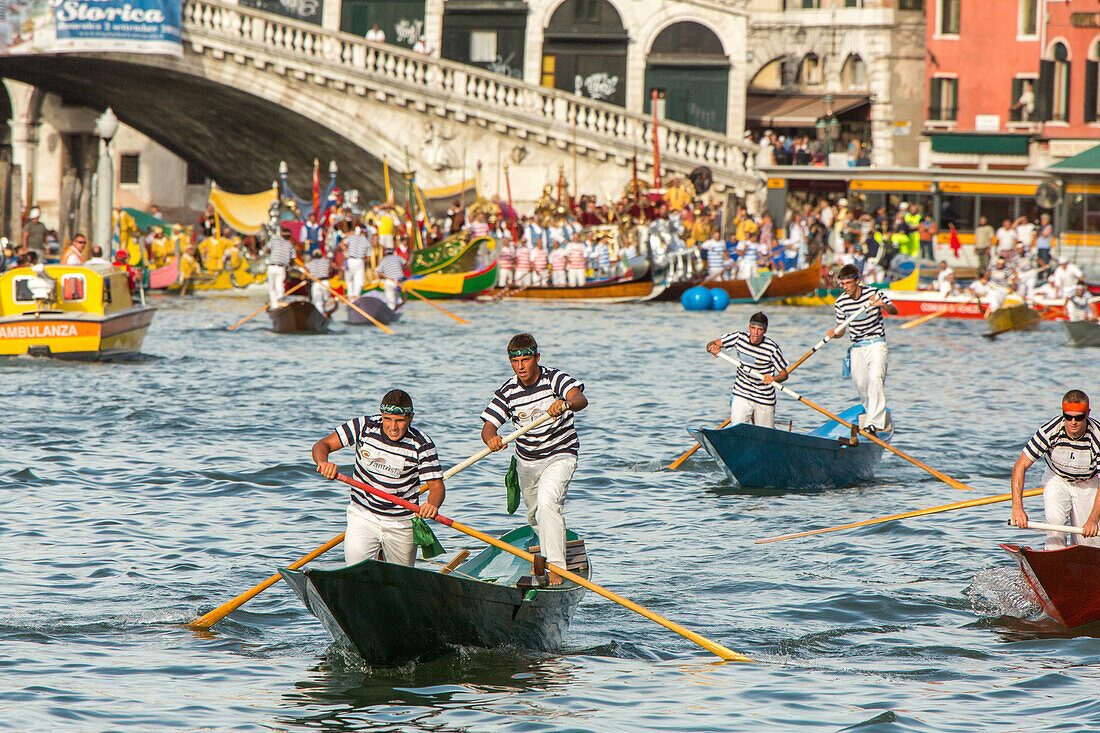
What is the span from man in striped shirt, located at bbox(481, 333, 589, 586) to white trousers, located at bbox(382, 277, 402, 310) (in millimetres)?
19329

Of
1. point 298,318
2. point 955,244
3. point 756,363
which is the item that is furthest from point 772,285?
point 756,363

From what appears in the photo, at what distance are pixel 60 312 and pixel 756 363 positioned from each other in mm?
10480

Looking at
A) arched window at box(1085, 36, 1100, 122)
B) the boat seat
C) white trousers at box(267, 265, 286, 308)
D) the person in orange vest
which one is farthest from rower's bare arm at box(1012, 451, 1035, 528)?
arched window at box(1085, 36, 1100, 122)

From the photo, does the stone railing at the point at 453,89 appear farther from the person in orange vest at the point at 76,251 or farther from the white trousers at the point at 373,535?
the white trousers at the point at 373,535

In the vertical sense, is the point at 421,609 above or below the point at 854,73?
below

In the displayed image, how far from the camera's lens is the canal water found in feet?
25.4

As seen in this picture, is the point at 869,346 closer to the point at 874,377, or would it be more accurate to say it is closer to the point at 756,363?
the point at 874,377

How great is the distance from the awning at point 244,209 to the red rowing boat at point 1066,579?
2872cm

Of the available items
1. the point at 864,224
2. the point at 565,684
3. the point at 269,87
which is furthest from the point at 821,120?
the point at 565,684

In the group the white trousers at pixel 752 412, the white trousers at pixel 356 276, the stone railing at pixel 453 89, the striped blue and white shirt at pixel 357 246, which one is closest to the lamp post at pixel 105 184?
the striped blue and white shirt at pixel 357 246

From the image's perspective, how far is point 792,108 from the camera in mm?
43406

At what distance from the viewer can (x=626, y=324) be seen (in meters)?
28.9

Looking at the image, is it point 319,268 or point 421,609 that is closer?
point 421,609

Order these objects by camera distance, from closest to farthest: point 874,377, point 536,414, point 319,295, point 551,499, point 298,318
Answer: point 551,499 → point 536,414 → point 874,377 → point 298,318 → point 319,295
